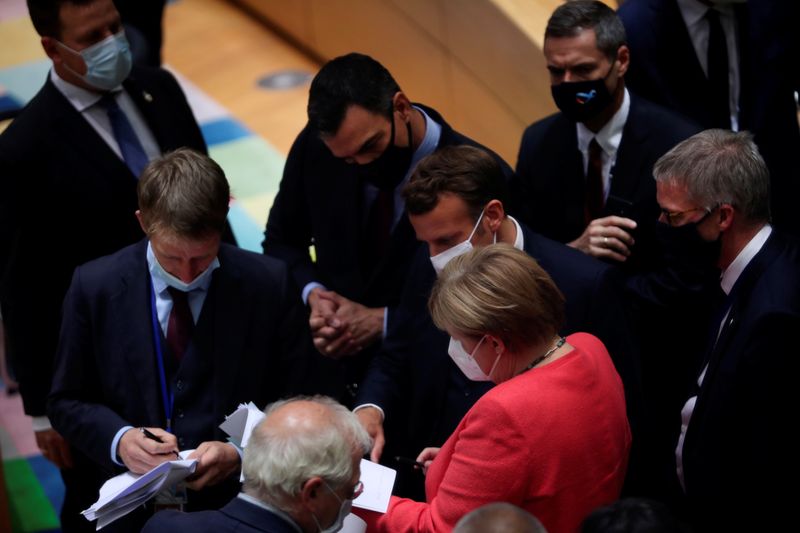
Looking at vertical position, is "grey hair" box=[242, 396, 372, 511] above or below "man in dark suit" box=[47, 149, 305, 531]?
above

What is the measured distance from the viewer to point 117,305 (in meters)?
3.19

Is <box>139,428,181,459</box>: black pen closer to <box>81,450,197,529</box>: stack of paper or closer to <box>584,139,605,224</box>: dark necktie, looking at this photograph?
<box>81,450,197,529</box>: stack of paper

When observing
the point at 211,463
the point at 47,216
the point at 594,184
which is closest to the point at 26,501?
the point at 47,216

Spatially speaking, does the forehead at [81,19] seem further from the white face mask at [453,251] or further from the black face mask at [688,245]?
the black face mask at [688,245]

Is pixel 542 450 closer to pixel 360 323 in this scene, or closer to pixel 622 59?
pixel 360 323

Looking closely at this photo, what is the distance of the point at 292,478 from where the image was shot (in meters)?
2.39

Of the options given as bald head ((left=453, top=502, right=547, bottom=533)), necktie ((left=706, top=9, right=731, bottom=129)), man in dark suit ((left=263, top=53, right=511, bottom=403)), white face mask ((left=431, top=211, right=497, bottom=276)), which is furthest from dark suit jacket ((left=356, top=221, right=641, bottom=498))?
necktie ((left=706, top=9, right=731, bottom=129))

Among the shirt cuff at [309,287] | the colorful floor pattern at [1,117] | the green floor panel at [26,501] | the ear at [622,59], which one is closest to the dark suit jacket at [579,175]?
the ear at [622,59]

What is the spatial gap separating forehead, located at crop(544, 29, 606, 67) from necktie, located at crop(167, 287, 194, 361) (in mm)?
1578

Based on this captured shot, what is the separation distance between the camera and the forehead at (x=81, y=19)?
3818 millimetres

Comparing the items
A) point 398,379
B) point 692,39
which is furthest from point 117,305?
point 692,39

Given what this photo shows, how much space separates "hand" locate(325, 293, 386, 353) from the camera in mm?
3703

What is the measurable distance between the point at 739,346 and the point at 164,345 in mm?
1689

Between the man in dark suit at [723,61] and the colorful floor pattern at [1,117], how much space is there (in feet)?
8.11
